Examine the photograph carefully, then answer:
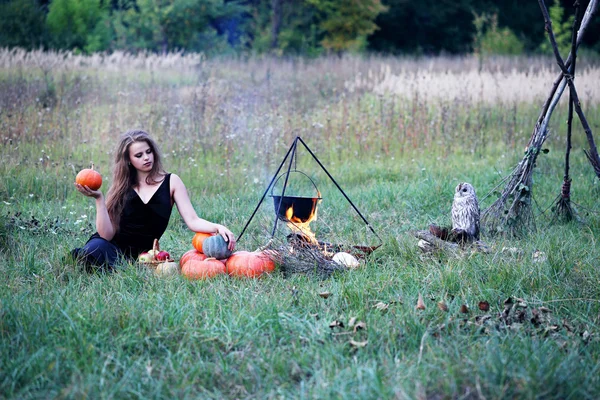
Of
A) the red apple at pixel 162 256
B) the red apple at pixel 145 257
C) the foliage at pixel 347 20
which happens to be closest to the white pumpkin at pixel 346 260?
the red apple at pixel 162 256

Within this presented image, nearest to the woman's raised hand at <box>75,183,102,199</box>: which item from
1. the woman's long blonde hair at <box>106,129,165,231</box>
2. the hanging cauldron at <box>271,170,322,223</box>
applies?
the woman's long blonde hair at <box>106,129,165,231</box>

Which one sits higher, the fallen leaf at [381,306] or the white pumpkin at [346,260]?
the fallen leaf at [381,306]

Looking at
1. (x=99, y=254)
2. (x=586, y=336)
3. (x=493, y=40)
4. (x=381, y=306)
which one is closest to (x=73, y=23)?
(x=493, y=40)

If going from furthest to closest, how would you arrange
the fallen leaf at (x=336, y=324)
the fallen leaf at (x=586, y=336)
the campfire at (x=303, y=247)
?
the campfire at (x=303, y=247), the fallen leaf at (x=336, y=324), the fallen leaf at (x=586, y=336)

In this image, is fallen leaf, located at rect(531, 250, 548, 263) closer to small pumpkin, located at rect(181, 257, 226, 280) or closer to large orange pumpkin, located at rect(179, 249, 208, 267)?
small pumpkin, located at rect(181, 257, 226, 280)

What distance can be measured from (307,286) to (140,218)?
1.59m

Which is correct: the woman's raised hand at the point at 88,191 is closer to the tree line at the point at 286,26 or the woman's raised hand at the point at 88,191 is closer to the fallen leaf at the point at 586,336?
the fallen leaf at the point at 586,336

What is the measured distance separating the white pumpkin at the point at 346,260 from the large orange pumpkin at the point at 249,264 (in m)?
0.50

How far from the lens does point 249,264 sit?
4.69 meters

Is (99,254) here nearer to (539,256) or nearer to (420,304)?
(420,304)

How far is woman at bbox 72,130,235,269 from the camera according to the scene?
503 centimetres

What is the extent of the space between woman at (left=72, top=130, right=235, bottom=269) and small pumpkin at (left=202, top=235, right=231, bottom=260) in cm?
22

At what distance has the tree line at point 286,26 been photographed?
23953 millimetres

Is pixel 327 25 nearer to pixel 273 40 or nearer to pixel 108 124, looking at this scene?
pixel 273 40
